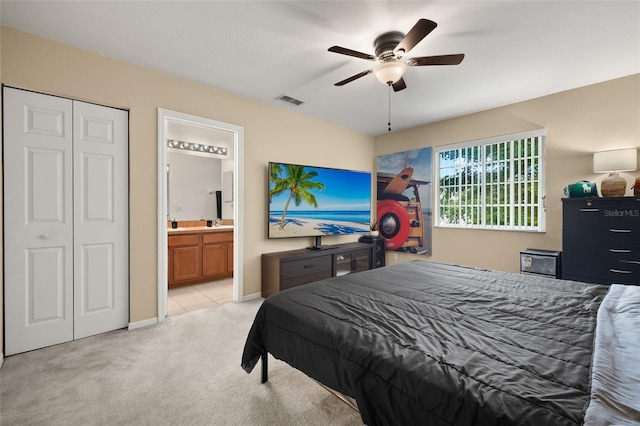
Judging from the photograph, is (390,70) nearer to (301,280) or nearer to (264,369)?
(264,369)

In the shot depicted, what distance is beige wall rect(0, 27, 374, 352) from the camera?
2457 millimetres

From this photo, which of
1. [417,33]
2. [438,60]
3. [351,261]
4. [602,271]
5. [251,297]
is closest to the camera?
[417,33]

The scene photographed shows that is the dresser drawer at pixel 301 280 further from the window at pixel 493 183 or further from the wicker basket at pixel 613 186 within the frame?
the wicker basket at pixel 613 186

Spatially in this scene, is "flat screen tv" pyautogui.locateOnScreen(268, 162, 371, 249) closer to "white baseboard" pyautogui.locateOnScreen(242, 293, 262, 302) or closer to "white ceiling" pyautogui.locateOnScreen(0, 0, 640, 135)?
"white baseboard" pyautogui.locateOnScreen(242, 293, 262, 302)

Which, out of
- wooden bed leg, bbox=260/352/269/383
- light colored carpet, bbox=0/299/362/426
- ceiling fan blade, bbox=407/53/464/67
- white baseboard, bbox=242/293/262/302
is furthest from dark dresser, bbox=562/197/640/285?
white baseboard, bbox=242/293/262/302

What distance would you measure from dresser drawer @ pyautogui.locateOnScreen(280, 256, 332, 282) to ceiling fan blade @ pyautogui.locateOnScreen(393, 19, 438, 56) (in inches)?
108

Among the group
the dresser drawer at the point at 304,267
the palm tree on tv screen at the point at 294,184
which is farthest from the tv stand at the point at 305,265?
the palm tree on tv screen at the point at 294,184

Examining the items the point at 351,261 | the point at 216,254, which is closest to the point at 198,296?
the point at 216,254

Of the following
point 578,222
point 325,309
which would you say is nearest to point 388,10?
point 325,309

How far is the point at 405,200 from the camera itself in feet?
16.9

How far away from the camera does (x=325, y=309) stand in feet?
5.34

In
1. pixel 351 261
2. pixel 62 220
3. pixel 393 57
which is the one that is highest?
pixel 393 57

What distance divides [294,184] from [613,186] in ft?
12.1

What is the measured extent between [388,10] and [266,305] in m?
2.29
